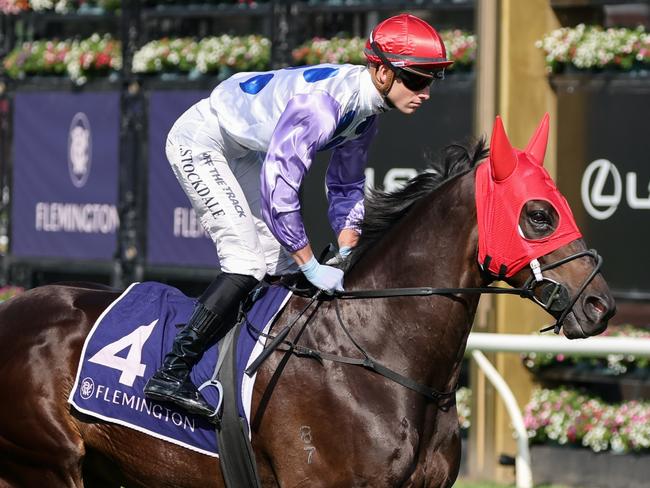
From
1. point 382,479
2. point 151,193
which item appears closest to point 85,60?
point 151,193

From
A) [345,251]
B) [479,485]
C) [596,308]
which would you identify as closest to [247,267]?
[345,251]

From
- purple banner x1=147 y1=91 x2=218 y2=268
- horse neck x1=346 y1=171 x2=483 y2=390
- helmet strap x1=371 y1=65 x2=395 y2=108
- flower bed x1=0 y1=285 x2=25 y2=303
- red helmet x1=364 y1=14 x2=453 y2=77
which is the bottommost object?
flower bed x1=0 y1=285 x2=25 y2=303

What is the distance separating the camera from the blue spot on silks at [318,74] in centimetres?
405

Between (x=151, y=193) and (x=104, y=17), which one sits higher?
(x=104, y=17)

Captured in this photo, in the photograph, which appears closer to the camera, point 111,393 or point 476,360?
point 111,393

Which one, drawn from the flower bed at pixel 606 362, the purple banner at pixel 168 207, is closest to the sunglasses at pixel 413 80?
the flower bed at pixel 606 362

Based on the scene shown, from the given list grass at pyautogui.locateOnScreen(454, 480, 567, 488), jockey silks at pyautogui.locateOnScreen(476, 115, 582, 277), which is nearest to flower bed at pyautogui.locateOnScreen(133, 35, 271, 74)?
grass at pyautogui.locateOnScreen(454, 480, 567, 488)

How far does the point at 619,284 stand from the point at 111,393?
3.19 m

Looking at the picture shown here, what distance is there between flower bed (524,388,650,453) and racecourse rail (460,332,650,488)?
0.61ft

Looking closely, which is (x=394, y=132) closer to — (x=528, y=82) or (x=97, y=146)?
→ (x=528, y=82)

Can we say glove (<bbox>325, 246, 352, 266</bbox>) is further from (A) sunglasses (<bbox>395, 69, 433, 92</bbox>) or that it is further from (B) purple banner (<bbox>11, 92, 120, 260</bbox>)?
(B) purple banner (<bbox>11, 92, 120, 260</bbox>)

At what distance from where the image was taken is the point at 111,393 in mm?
4203

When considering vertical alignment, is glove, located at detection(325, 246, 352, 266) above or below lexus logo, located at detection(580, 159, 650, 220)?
above

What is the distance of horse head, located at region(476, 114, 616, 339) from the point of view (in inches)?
146
